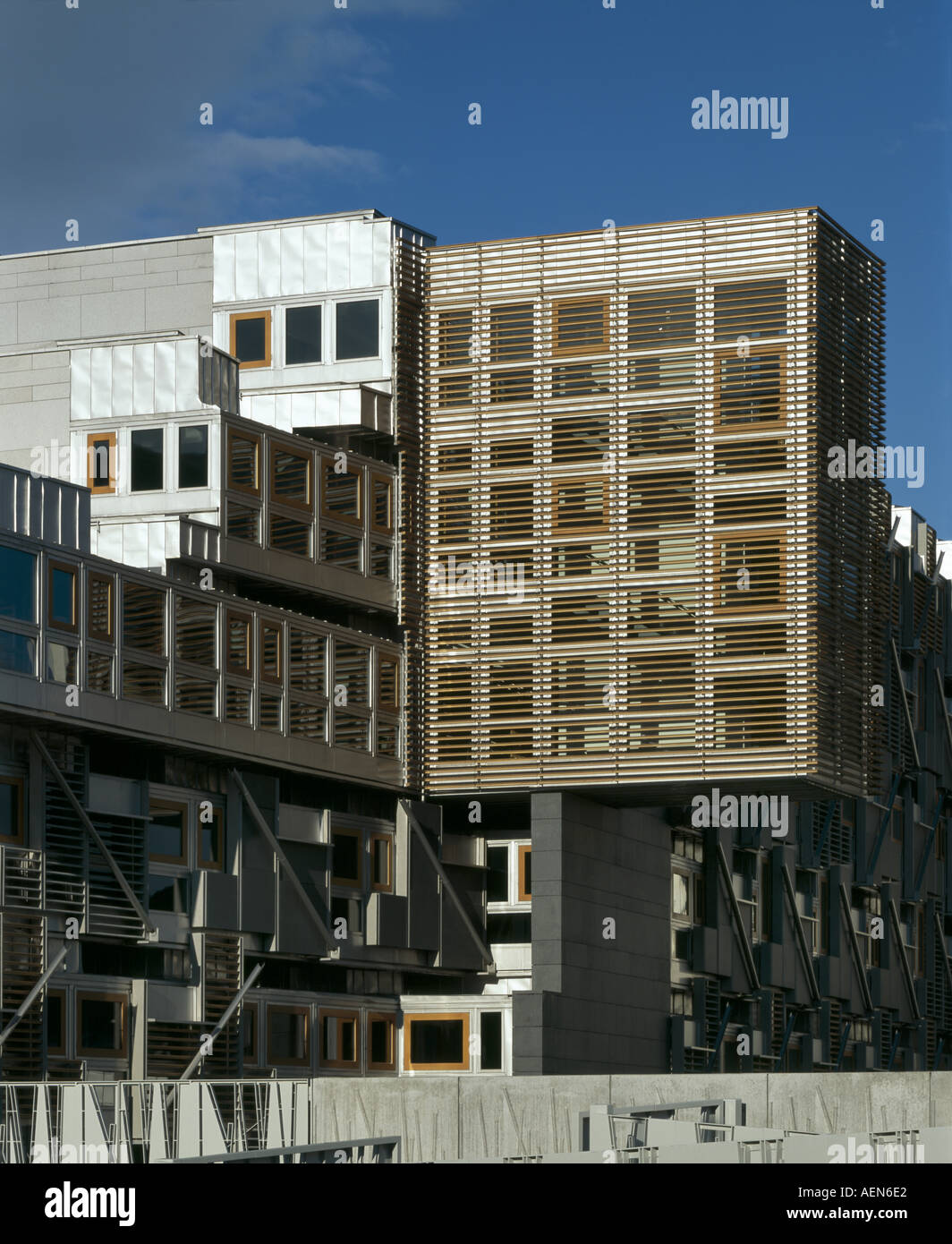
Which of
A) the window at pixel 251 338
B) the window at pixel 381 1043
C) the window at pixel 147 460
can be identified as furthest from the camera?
the window at pixel 251 338

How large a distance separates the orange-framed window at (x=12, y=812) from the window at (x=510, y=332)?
1516 centimetres

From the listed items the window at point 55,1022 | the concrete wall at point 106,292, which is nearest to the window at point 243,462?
the concrete wall at point 106,292

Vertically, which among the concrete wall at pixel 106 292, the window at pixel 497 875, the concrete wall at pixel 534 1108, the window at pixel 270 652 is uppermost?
the concrete wall at pixel 106 292

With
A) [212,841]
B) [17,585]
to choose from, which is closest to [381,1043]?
[212,841]

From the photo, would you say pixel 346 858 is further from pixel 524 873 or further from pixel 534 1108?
pixel 534 1108

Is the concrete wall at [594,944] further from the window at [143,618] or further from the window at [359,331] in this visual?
the window at [359,331]

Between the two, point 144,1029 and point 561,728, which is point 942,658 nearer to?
point 561,728

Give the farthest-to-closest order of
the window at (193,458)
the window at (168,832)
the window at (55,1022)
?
the window at (193,458), the window at (168,832), the window at (55,1022)

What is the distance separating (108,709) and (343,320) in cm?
1290

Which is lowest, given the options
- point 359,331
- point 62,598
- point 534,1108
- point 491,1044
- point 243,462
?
point 534,1108

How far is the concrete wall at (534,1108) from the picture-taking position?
3161 centimetres

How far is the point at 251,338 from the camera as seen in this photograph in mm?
48656

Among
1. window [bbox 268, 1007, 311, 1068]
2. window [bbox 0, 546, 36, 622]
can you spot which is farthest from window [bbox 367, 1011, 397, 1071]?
window [bbox 0, 546, 36, 622]

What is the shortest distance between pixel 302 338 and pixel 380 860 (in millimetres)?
11946
